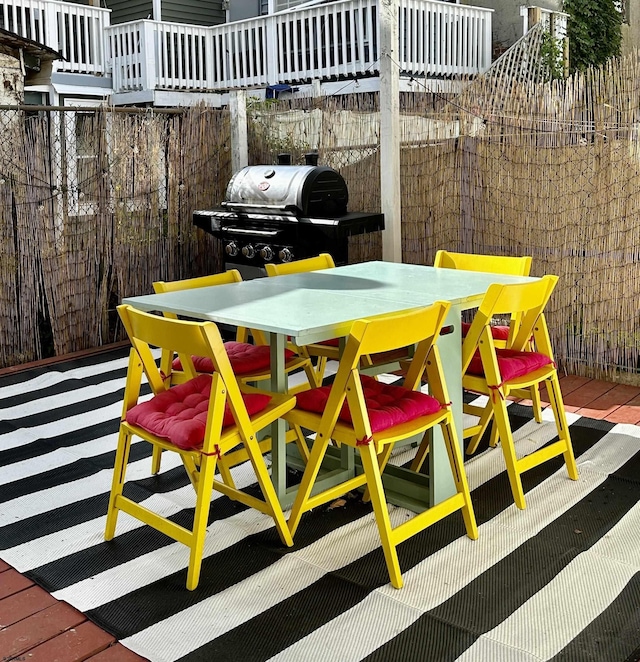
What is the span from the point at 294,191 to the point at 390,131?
0.84 metres

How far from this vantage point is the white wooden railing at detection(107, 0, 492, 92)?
10938 mm

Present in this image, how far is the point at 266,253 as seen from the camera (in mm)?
6395

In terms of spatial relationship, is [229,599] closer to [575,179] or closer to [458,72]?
[575,179]

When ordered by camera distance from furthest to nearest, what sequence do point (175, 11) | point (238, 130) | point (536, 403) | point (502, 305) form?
point (175, 11), point (238, 130), point (536, 403), point (502, 305)

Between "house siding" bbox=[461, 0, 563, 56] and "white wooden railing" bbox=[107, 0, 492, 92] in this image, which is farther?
"house siding" bbox=[461, 0, 563, 56]

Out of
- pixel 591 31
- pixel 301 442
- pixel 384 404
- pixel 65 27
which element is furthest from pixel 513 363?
pixel 65 27

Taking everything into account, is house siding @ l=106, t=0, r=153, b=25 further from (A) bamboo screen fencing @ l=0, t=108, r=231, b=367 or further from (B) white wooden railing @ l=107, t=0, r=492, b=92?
(A) bamboo screen fencing @ l=0, t=108, r=231, b=367

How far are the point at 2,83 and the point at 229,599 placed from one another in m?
6.95

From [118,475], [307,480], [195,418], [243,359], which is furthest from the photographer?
[243,359]

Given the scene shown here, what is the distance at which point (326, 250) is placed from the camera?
619cm

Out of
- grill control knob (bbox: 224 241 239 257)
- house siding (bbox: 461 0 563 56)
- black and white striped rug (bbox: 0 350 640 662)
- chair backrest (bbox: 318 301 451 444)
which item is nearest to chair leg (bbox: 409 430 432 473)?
black and white striped rug (bbox: 0 350 640 662)

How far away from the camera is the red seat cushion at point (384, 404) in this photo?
124 inches

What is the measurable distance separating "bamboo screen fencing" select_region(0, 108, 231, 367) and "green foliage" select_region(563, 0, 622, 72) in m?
6.83

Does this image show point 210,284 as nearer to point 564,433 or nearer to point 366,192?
point 564,433
